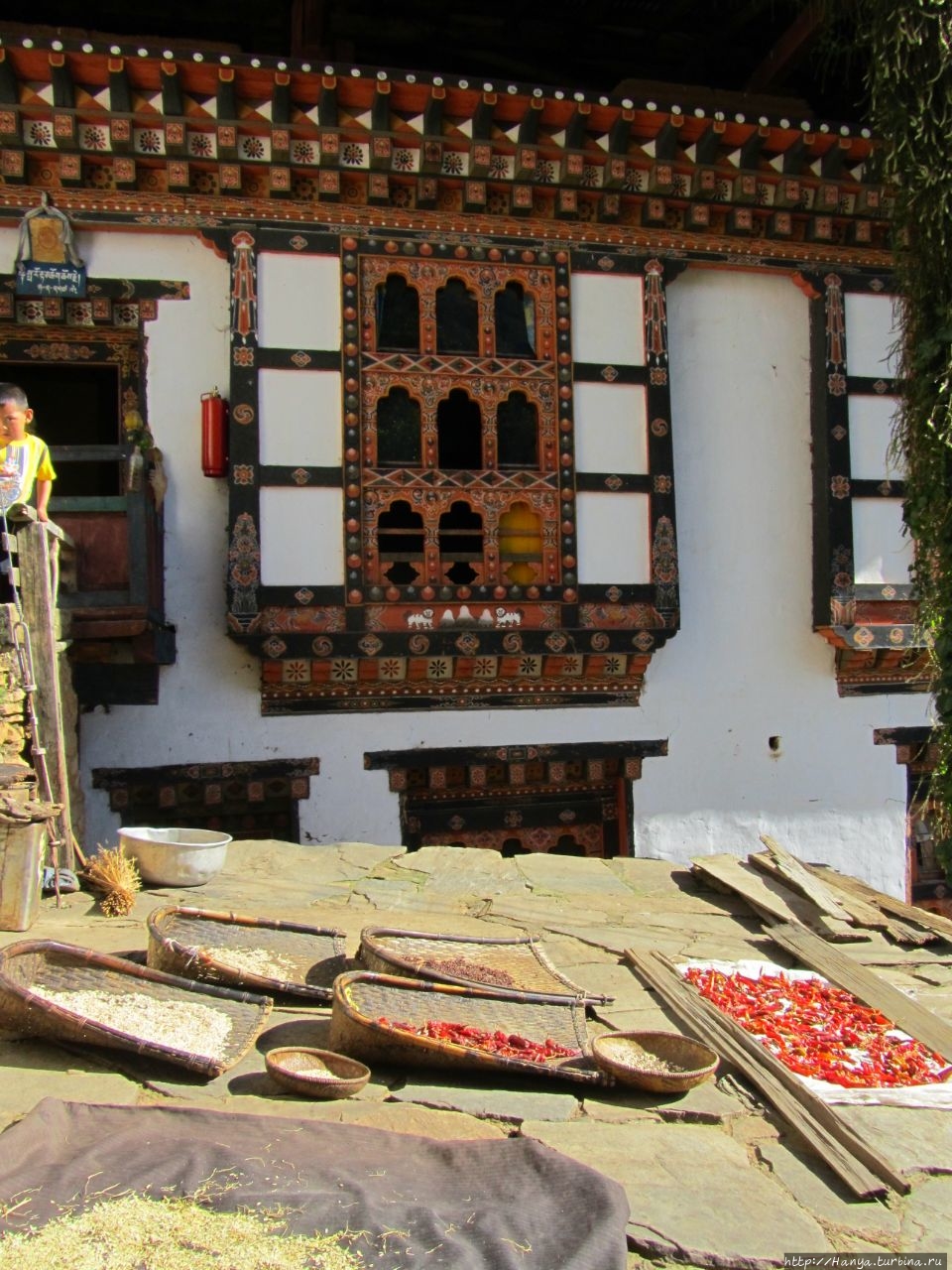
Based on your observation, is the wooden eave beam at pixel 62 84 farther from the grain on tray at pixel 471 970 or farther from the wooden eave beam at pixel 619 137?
the grain on tray at pixel 471 970

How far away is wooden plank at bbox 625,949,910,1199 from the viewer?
2.89m

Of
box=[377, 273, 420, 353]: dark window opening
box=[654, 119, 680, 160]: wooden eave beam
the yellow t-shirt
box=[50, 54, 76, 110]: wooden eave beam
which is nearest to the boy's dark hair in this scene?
the yellow t-shirt

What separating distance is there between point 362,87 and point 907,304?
349 cm

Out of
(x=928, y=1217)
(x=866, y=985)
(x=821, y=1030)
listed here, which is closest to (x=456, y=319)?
(x=866, y=985)

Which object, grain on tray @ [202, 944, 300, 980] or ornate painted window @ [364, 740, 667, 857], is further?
ornate painted window @ [364, 740, 667, 857]

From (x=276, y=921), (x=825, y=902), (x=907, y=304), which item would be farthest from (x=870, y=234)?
(x=276, y=921)

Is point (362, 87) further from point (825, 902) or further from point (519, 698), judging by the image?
point (825, 902)

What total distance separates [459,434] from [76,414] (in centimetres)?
426

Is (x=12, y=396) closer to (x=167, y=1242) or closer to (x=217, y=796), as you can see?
(x=217, y=796)

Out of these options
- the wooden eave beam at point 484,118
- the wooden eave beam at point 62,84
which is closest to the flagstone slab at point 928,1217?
the wooden eave beam at point 484,118

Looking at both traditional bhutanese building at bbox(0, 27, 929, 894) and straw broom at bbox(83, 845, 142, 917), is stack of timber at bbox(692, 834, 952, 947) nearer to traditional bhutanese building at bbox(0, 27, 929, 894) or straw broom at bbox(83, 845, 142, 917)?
traditional bhutanese building at bbox(0, 27, 929, 894)

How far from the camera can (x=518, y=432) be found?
7469mm

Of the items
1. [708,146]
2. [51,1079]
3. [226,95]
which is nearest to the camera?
[51,1079]

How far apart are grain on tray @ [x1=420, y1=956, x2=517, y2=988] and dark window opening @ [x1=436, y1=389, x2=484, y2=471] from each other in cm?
462
